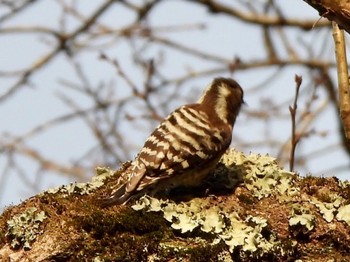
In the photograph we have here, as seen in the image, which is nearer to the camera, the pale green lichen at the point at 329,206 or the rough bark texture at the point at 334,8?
the rough bark texture at the point at 334,8

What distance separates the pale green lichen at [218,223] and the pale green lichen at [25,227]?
1.21ft

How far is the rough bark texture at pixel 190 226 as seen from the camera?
313cm

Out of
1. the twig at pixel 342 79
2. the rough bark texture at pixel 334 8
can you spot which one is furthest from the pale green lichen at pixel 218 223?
the rough bark texture at pixel 334 8

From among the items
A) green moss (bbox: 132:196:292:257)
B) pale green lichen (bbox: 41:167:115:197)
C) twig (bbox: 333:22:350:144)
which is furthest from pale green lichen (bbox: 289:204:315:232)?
pale green lichen (bbox: 41:167:115:197)

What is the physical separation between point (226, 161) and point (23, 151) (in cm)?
382

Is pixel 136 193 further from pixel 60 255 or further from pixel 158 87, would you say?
pixel 158 87

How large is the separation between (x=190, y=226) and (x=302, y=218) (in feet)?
1.38

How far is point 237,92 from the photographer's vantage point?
14.1 ft

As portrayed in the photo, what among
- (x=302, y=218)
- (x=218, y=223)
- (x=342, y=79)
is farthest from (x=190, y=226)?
(x=342, y=79)

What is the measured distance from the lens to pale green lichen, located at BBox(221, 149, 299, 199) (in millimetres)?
3549

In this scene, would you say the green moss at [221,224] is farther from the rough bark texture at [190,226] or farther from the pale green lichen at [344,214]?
the pale green lichen at [344,214]

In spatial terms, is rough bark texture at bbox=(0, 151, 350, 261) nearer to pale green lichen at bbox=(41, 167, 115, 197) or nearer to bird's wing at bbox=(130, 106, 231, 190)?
pale green lichen at bbox=(41, 167, 115, 197)

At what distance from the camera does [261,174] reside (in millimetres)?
3693

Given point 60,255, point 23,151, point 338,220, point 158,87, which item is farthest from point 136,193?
point 23,151
